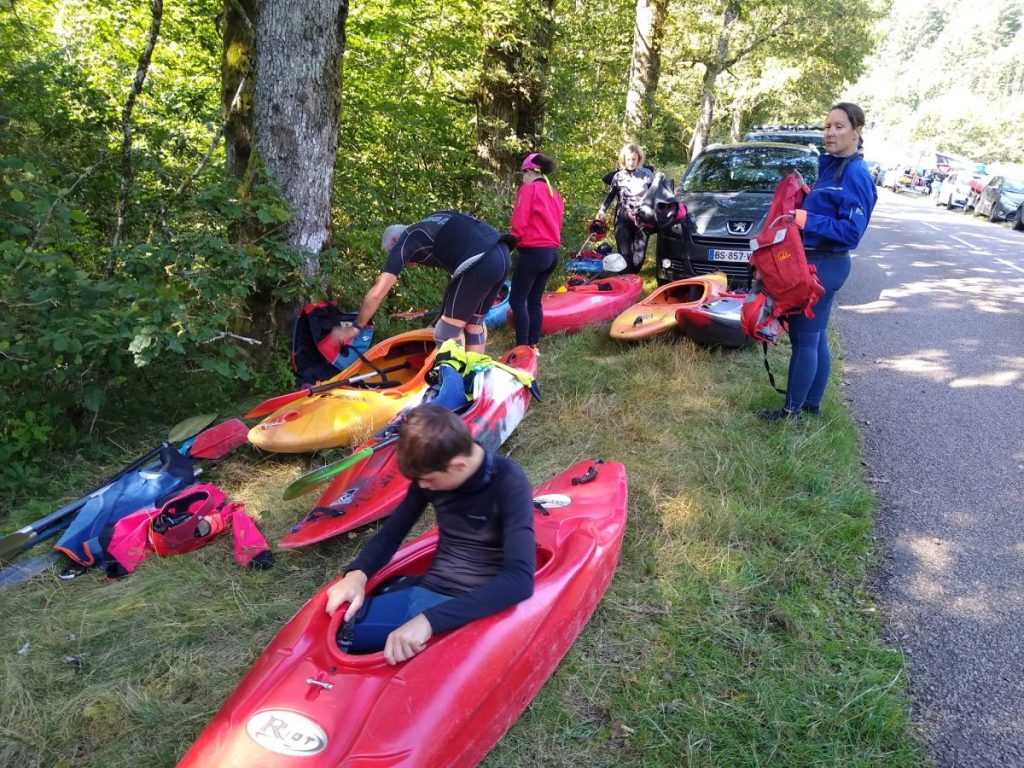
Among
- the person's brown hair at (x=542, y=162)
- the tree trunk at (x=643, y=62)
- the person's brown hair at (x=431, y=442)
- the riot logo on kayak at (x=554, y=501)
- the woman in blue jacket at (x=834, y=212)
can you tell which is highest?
the tree trunk at (x=643, y=62)

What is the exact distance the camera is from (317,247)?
5.36 m

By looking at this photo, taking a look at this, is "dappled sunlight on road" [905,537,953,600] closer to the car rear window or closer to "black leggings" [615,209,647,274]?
"black leggings" [615,209,647,274]

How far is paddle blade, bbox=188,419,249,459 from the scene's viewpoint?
4.35 metres

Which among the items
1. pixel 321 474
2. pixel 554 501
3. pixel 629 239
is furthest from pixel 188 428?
pixel 629 239

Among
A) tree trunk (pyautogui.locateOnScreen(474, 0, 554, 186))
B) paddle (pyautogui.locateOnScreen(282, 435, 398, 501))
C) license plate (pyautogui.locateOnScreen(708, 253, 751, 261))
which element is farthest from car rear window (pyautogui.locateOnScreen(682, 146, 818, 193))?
paddle (pyautogui.locateOnScreen(282, 435, 398, 501))

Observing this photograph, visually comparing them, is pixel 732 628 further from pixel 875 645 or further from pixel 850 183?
pixel 850 183

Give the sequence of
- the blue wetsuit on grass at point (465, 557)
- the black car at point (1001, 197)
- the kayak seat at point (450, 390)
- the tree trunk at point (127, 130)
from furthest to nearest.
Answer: the black car at point (1001, 197), the tree trunk at point (127, 130), the kayak seat at point (450, 390), the blue wetsuit on grass at point (465, 557)

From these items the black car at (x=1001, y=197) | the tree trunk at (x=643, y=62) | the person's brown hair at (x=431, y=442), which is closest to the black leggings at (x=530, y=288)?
the person's brown hair at (x=431, y=442)

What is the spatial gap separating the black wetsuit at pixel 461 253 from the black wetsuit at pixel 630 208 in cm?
363

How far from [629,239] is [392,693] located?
6967mm

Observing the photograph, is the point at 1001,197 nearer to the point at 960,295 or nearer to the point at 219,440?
the point at 960,295

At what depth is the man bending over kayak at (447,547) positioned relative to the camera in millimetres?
2117

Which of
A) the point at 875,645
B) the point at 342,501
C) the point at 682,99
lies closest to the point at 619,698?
the point at 875,645

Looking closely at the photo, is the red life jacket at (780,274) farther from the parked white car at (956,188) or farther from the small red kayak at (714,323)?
the parked white car at (956,188)
